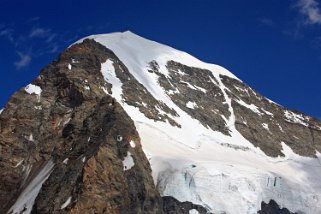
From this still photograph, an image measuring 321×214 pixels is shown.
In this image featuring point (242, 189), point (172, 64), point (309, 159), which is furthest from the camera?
point (172, 64)

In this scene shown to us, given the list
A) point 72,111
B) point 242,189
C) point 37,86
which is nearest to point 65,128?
point 72,111

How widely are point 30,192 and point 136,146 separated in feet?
34.6

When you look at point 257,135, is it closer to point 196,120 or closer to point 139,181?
point 196,120

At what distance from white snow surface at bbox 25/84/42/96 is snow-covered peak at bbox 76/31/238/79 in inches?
766

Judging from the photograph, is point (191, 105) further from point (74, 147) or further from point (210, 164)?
point (74, 147)

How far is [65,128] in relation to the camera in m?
65.6

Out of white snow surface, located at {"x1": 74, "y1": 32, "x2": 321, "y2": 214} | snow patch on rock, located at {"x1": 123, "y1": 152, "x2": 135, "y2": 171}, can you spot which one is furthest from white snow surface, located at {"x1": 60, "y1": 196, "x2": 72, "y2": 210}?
white snow surface, located at {"x1": 74, "y1": 32, "x2": 321, "y2": 214}

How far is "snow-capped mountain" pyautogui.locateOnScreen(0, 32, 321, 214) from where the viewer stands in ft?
180

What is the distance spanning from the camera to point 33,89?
238 feet

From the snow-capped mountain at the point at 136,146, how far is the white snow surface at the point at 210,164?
13 cm

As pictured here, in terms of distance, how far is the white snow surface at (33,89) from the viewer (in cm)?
7194

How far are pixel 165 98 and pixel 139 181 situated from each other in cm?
3266

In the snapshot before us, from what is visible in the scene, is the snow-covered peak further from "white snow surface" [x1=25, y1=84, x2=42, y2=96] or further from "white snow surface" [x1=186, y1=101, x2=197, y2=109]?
"white snow surface" [x1=25, y1=84, x2=42, y2=96]

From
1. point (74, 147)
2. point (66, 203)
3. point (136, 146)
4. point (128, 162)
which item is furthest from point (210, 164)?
point (66, 203)
